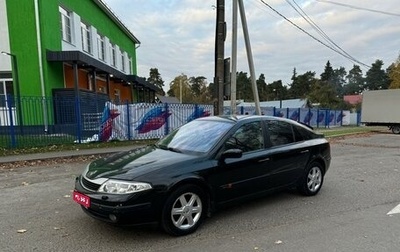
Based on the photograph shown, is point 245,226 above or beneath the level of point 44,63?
beneath

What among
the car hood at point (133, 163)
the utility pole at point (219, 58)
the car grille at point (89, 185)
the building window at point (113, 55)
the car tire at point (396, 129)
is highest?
the building window at point (113, 55)

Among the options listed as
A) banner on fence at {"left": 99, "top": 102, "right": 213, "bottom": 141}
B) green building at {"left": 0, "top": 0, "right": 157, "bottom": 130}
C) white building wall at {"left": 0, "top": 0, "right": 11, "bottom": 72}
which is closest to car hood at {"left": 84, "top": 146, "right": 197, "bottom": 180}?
green building at {"left": 0, "top": 0, "right": 157, "bottom": 130}

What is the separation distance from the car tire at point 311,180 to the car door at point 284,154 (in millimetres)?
191

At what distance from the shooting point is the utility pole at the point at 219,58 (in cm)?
1150

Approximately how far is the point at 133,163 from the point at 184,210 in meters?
0.91

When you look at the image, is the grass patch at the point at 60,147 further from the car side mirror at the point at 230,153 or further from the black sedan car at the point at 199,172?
the car side mirror at the point at 230,153

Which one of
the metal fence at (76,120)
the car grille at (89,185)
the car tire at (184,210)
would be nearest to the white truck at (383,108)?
the metal fence at (76,120)

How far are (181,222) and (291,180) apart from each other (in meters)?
2.37

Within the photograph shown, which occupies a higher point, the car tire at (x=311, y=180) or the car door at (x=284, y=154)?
the car door at (x=284, y=154)

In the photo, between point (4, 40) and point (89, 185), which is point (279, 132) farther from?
point (4, 40)

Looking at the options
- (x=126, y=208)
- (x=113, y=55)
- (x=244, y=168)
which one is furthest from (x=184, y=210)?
(x=113, y=55)

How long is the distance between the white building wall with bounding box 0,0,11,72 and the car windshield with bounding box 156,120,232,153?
13941 millimetres

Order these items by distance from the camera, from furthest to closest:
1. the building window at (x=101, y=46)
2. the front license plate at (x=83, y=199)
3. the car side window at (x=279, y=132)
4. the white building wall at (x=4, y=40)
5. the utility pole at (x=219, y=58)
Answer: the building window at (x=101, y=46), the white building wall at (x=4, y=40), the utility pole at (x=219, y=58), the car side window at (x=279, y=132), the front license plate at (x=83, y=199)

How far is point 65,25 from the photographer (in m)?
19.1
